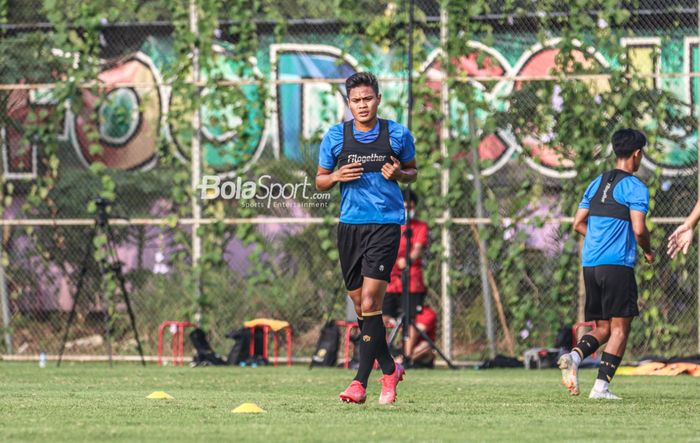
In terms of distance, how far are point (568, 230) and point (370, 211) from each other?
6531mm

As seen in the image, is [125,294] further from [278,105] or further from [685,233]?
[685,233]

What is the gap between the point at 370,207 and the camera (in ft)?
28.8

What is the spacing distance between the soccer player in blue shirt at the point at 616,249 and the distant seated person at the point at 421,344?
465cm

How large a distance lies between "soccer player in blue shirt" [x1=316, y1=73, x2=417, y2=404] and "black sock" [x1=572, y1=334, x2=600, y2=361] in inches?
56.5

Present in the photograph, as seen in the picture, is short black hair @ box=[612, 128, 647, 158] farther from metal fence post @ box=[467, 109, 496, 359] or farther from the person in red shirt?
metal fence post @ box=[467, 109, 496, 359]

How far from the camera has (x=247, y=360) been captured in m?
14.9

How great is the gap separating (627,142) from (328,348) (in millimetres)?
5643

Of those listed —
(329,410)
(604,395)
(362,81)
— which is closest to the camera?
(329,410)

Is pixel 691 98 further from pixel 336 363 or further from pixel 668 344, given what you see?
pixel 336 363

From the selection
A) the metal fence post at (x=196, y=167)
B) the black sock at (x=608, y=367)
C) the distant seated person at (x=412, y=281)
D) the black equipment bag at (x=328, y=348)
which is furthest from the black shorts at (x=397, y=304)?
the black sock at (x=608, y=367)

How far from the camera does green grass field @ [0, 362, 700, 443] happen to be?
6660 millimetres

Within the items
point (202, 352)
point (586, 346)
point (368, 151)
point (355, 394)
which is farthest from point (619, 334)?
point (202, 352)

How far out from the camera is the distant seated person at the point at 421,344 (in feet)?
47.0

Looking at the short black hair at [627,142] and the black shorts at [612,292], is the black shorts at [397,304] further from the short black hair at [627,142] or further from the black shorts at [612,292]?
the short black hair at [627,142]
